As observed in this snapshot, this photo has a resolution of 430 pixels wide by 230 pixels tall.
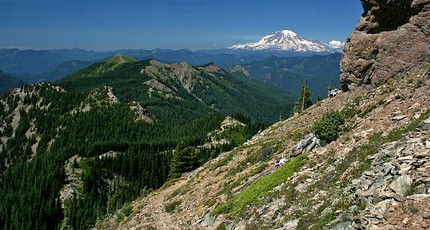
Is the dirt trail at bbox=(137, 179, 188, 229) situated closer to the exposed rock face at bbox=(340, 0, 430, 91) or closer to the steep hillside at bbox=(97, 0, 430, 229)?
the steep hillside at bbox=(97, 0, 430, 229)

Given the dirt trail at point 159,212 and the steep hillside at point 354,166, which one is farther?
the dirt trail at point 159,212

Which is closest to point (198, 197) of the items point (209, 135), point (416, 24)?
point (416, 24)

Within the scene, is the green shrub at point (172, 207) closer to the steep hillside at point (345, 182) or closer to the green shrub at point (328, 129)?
the steep hillside at point (345, 182)

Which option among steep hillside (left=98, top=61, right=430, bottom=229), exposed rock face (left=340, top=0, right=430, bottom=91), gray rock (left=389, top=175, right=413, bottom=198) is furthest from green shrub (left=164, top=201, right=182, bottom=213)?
gray rock (left=389, top=175, right=413, bottom=198)

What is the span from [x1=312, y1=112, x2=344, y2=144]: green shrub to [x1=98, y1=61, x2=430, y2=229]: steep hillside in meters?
0.55

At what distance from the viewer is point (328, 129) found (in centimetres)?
2892

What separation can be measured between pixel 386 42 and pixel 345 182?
21.2 metres

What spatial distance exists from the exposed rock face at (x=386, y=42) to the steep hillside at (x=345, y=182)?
6.55 ft

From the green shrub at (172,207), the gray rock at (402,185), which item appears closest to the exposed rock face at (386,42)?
the gray rock at (402,185)

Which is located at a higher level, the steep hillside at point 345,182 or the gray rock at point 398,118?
the gray rock at point 398,118

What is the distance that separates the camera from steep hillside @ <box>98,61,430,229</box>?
14.5 metres

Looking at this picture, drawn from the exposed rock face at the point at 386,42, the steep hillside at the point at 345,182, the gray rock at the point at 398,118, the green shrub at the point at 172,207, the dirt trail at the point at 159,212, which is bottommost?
the dirt trail at the point at 159,212

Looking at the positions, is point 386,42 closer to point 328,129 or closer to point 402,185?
point 328,129

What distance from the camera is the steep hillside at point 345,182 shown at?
1445cm
